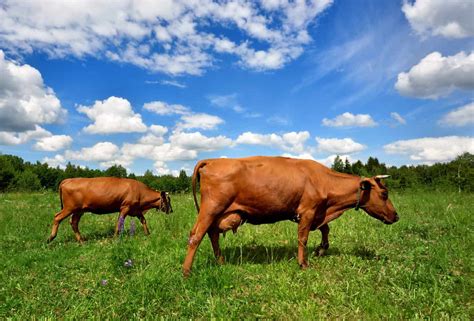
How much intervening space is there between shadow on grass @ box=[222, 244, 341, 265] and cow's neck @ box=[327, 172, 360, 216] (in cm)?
107

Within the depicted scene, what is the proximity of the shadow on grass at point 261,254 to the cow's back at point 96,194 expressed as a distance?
5.43 metres

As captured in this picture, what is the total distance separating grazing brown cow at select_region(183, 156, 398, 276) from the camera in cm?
639

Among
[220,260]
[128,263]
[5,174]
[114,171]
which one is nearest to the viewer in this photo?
[128,263]

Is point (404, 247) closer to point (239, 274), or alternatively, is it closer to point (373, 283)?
point (373, 283)

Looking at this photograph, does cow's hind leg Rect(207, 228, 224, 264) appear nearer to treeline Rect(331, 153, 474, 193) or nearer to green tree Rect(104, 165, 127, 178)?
treeline Rect(331, 153, 474, 193)

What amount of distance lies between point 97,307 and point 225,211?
2.62 m

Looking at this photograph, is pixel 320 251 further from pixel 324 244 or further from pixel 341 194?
pixel 341 194

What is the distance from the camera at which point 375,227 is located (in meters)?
9.96

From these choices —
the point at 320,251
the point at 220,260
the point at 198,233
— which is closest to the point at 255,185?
the point at 198,233

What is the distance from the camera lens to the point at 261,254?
7.70 metres

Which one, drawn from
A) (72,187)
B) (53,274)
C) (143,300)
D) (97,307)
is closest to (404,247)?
(143,300)

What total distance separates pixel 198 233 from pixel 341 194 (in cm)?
331

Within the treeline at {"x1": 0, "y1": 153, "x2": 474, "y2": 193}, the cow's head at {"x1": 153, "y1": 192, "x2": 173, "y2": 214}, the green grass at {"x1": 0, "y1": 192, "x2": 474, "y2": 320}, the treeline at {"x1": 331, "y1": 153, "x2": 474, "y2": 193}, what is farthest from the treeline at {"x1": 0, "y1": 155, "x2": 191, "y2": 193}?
the green grass at {"x1": 0, "y1": 192, "x2": 474, "y2": 320}

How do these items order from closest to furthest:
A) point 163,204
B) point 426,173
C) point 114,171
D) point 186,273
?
point 186,273 → point 163,204 → point 426,173 → point 114,171
